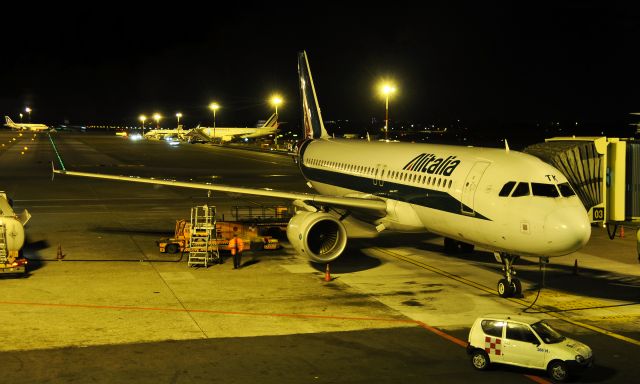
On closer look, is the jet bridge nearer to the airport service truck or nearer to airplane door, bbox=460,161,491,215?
airplane door, bbox=460,161,491,215

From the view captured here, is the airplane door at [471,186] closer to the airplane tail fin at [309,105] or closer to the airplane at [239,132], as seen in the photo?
the airplane tail fin at [309,105]

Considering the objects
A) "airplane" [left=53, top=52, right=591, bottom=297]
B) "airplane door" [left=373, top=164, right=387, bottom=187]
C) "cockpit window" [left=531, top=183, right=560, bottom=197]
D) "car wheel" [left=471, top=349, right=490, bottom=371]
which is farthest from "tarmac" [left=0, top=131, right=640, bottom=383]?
"airplane door" [left=373, top=164, right=387, bottom=187]

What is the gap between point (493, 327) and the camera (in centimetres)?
1533

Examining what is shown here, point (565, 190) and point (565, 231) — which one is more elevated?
point (565, 190)

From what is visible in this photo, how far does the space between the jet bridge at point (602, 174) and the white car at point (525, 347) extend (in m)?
8.92

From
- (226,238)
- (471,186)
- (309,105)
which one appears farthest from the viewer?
(309,105)

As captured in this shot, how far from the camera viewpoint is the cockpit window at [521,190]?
20156 mm

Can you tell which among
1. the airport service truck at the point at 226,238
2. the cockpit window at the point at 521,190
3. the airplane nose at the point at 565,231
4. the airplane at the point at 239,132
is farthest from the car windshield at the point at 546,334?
the airplane at the point at 239,132

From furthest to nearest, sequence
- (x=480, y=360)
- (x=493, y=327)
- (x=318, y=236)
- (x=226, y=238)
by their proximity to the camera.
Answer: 1. (x=226, y=238)
2. (x=318, y=236)
3. (x=493, y=327)
4. (x=480, y=360)

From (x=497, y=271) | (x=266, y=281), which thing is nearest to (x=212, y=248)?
(x=266, y=281)

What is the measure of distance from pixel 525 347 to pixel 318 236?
36.3 feet

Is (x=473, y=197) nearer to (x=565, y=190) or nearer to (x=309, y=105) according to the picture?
(x=565, y=190)

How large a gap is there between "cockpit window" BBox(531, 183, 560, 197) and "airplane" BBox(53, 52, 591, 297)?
0.03m

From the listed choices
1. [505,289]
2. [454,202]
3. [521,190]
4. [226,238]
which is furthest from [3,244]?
[521,190]
